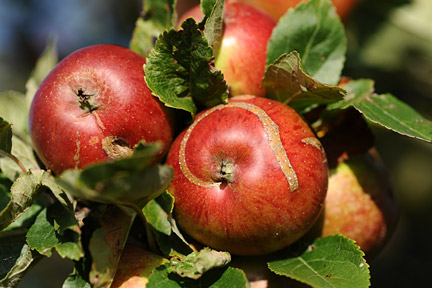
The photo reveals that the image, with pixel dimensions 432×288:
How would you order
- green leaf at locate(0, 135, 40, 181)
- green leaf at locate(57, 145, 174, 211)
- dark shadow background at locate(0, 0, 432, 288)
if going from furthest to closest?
1. dark shadow background at locate(0, 0, 432, 288)
2. green leaf at locate(0, 135, 40, 181)
3. green leaf at locate(57, 145, 174, 211)

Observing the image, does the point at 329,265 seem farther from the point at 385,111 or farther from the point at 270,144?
the point at 385,111

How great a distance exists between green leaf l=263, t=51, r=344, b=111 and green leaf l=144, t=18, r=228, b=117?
130 mm

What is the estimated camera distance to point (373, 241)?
127 cm

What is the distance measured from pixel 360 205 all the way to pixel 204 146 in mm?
499

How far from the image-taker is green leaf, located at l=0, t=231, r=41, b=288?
41.1 inches

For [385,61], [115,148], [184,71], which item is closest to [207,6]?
[184,71]

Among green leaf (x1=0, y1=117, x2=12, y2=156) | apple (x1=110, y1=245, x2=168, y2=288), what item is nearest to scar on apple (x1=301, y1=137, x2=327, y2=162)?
apple (x1=110, y1=245, x2=168, y2=288)

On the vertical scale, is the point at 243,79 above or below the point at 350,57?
above

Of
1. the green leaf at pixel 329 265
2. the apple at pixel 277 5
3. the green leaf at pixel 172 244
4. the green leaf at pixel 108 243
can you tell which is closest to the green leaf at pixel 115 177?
the green leaf at pixel 108 243

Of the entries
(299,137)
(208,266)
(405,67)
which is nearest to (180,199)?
(208,266)

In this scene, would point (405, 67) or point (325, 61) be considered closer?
point (325, 61)

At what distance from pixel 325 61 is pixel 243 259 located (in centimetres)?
57

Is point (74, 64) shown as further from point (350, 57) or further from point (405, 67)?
point (405, 67)

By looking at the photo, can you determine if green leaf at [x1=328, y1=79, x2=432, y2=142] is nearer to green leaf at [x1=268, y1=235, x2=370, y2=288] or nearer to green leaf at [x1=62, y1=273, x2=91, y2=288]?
green leaf at [x1=268, y1=235, x2=370, y2=288]
